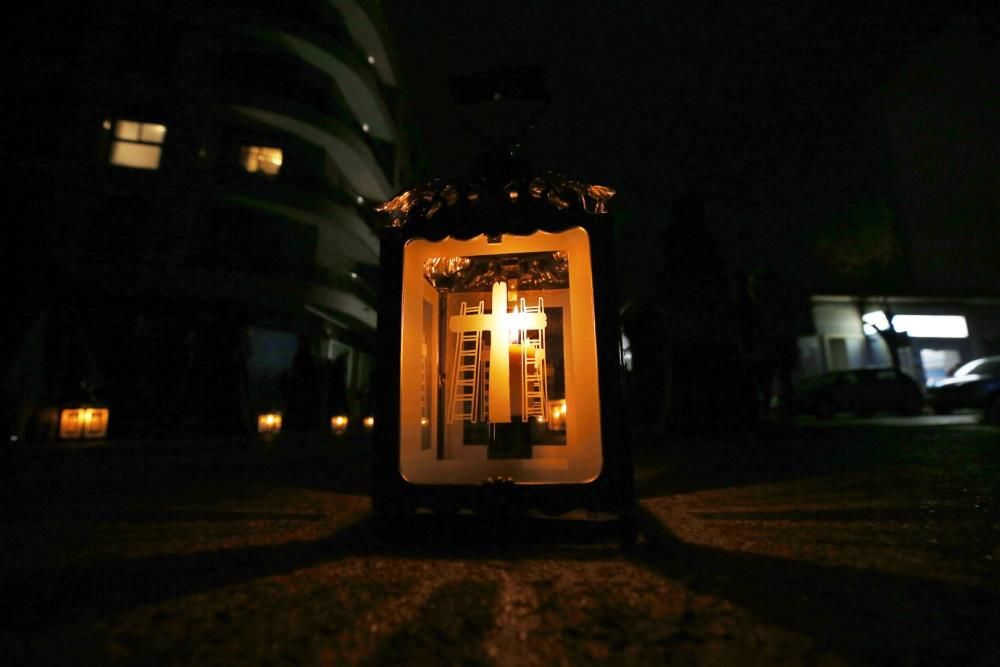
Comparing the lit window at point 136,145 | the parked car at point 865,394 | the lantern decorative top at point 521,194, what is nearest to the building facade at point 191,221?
the lit window at point 136,145

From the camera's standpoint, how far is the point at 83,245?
1312 cm

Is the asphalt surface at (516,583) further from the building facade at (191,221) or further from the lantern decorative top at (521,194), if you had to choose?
the building facade at (191,221)

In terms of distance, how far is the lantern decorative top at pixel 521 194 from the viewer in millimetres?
2227

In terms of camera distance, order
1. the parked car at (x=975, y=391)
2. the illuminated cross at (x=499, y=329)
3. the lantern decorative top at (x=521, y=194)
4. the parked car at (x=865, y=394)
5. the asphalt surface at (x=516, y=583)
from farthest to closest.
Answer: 1. the parked car at (x=865, y=394)
2. the parked car at (x=975, y=391)
3. the illuminated cross at (x=499, y=329)
4. the lantern decorative top at (x=521, y=194)
5. the asphalt surface at (x=516, y=583)

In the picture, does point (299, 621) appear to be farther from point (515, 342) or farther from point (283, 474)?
point (283, 474)

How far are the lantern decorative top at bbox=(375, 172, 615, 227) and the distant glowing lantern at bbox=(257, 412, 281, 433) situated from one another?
15.0 metres

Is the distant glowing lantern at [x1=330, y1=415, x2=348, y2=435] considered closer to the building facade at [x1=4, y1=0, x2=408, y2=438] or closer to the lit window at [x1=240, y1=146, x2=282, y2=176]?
the building facade at [x1=4, y1=0, x2=408, y2=438]

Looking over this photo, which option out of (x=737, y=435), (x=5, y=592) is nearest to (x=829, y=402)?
(x=737, y=435)

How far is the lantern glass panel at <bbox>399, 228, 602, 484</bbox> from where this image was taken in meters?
2.29

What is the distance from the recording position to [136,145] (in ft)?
47.0

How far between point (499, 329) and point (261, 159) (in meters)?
18.3

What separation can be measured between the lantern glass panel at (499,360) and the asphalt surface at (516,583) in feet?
1.31

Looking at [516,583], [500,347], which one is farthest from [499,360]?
[516,583]

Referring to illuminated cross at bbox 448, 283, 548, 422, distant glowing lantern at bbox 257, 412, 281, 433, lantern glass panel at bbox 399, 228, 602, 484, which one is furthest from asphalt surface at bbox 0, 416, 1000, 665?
distant glowing lantern at bbox 257, 412, 281, 433
